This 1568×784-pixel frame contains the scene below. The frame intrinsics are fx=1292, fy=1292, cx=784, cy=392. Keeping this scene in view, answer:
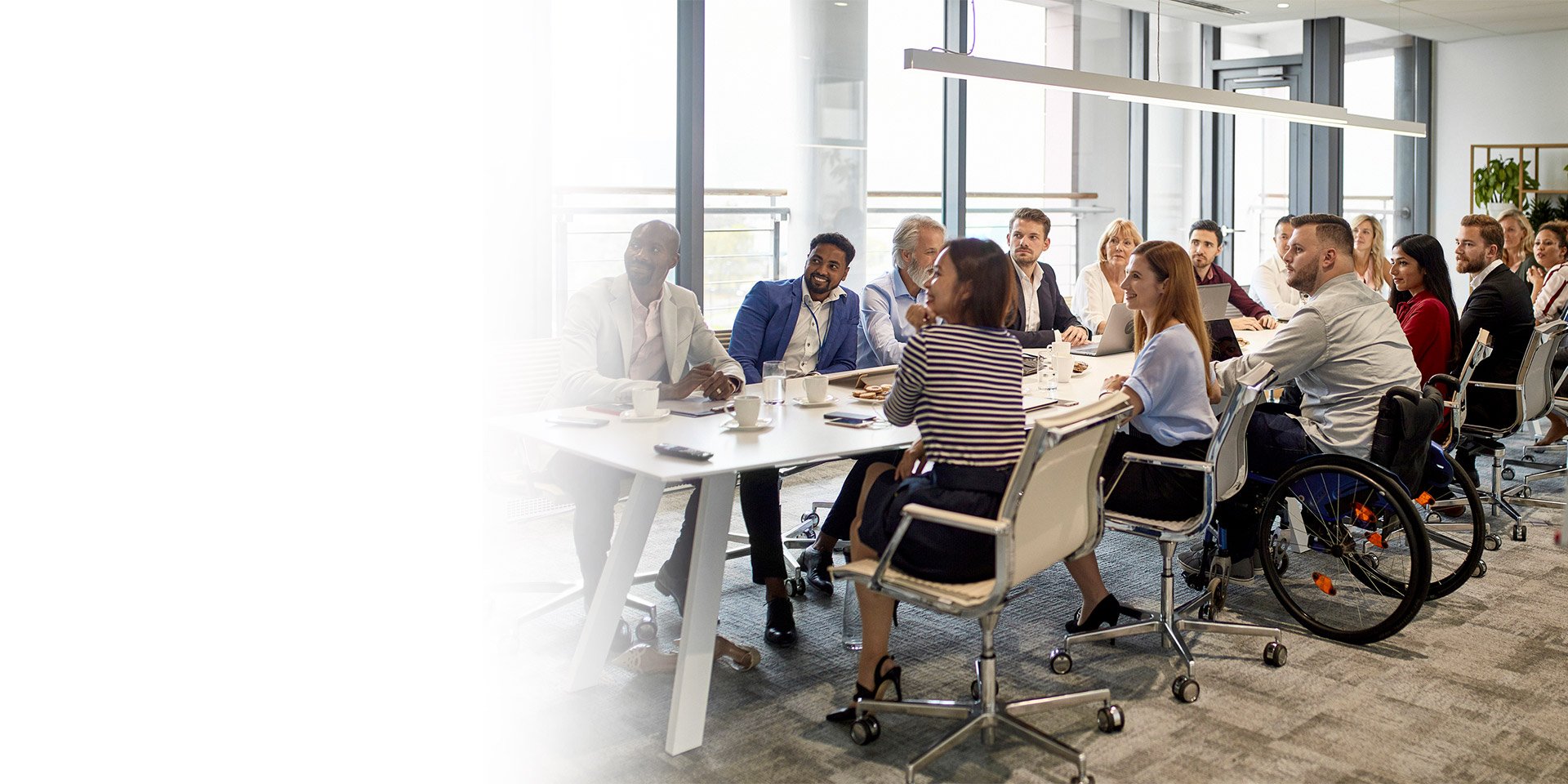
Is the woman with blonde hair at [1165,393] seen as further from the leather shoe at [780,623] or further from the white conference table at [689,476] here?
the leather shoe at [780,623]

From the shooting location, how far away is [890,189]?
6.46 meters

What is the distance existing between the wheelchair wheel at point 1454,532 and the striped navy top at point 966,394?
1352 mm

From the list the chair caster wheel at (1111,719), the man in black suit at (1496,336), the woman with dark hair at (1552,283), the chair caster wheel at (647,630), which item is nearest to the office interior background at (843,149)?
the chair caster wheel at (1111,719)

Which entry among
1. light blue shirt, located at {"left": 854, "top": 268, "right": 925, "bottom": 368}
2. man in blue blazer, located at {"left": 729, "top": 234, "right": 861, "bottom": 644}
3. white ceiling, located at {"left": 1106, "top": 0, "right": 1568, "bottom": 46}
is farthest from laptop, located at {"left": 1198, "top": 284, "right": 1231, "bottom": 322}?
white ceiling, located at {"left": 1106, "top": 0, "right": 1568, "bottom": 46}

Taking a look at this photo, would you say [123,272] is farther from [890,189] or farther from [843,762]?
[890,189]

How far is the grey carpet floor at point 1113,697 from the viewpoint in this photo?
2.76 meters

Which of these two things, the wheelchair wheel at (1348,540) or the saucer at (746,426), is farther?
the wheelchair wheel at (1348,540)

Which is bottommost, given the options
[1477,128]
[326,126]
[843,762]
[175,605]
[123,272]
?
[843,762]

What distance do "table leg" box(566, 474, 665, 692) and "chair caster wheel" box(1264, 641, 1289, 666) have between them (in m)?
1.63

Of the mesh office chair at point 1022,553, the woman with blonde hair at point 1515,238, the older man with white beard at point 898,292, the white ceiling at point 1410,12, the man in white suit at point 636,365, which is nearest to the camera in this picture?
the mesh office chair at point 1022,553

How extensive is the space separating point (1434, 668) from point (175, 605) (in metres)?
2.96

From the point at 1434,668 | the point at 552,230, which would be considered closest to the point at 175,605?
the point at 1434,668

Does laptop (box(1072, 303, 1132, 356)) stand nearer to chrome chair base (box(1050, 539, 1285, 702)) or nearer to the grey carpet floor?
the grey carpet floor

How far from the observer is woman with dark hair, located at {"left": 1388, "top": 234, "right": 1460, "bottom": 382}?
4777 millimetres
